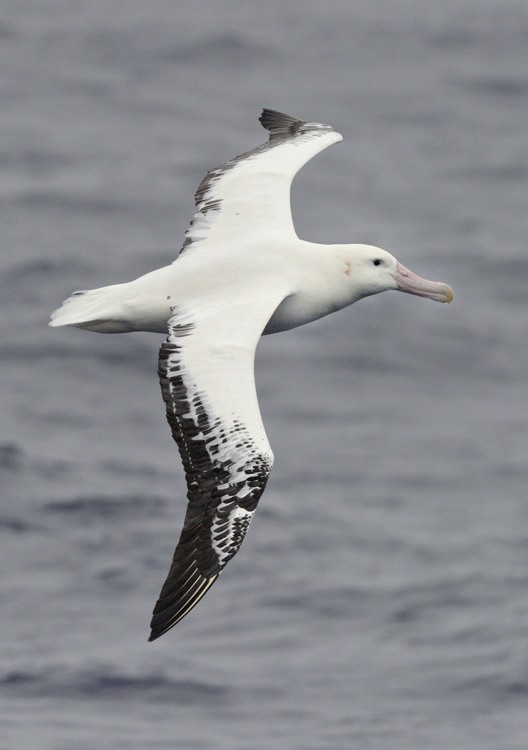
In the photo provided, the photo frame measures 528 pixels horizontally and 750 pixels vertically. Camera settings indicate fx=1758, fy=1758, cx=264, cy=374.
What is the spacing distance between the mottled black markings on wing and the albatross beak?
2621mm

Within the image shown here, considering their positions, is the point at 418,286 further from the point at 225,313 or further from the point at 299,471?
the point at 299,471

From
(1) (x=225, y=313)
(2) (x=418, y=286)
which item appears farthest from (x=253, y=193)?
(1) (x=225, y=313)

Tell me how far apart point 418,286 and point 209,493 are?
3.18m

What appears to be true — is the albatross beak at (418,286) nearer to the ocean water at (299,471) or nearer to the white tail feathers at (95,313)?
the white tail feathers at (95,313)

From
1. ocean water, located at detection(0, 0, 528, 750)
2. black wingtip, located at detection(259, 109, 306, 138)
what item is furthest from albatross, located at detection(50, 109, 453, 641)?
ocean water, located at detection(0, 0, 528, 750)

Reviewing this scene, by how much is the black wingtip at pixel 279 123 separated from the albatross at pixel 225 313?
80 centimetres

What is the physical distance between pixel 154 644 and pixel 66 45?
17262 mm

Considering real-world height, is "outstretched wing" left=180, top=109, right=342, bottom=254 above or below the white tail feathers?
above

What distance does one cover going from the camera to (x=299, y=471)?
85.6 ft

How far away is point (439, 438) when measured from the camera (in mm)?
26062

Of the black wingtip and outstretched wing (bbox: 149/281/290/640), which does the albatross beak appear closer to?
outstretched wing (bbox: 149/281/290/640)

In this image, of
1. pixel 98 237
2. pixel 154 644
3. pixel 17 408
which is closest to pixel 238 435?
pixel 154 644

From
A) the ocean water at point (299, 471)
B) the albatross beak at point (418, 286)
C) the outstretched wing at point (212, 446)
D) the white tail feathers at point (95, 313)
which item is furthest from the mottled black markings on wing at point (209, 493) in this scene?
the ocean water at point (299, 471)

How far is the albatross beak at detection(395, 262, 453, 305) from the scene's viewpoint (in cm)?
1456
